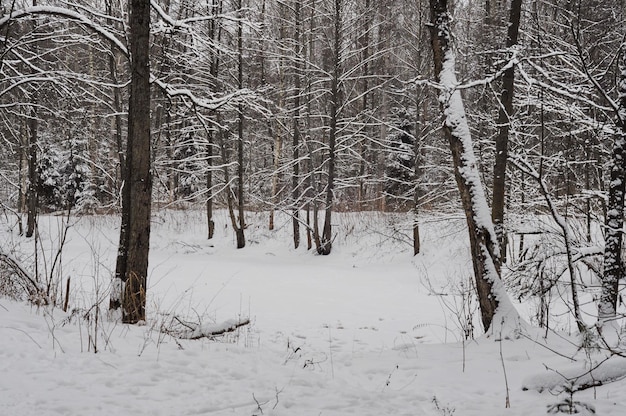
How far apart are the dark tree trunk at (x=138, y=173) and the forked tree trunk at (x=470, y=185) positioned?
365cm

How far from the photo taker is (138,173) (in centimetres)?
557

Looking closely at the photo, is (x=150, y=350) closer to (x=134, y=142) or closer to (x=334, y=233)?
(x=134, y=142)

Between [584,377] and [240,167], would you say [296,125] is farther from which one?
[584,377]

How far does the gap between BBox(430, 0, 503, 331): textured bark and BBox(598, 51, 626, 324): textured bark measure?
1135mm

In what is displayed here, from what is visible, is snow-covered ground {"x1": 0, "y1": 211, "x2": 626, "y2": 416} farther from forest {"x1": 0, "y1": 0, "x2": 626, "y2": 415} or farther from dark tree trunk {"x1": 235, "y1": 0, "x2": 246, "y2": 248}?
dark tree trunk {"x1": 235, "y1": 0, "x2": 246, "y2": 248}

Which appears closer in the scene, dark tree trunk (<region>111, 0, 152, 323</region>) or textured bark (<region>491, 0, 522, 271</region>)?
dark tree trunk (<region>111, 0, 152, 323</region>)

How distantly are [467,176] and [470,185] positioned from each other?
0.12 m

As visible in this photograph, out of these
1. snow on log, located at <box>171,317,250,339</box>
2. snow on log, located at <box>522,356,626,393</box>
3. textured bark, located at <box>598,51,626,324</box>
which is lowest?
snow on log, located at <box>171,317,250,339</box>

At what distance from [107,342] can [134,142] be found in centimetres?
246

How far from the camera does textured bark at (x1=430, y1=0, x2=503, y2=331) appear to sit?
588 cm

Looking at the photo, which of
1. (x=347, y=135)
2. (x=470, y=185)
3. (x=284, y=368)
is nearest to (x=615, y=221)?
(x=470, y=185)

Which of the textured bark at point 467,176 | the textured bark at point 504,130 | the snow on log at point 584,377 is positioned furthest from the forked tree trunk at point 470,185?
the textured bark at point 504,130

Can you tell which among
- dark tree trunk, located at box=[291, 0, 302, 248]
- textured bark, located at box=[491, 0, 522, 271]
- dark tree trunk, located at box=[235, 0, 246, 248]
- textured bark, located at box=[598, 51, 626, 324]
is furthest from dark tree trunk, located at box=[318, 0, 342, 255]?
textured bark, located at box=[598, 51, 626, 324]

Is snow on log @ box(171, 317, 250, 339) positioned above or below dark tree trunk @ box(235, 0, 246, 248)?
below
